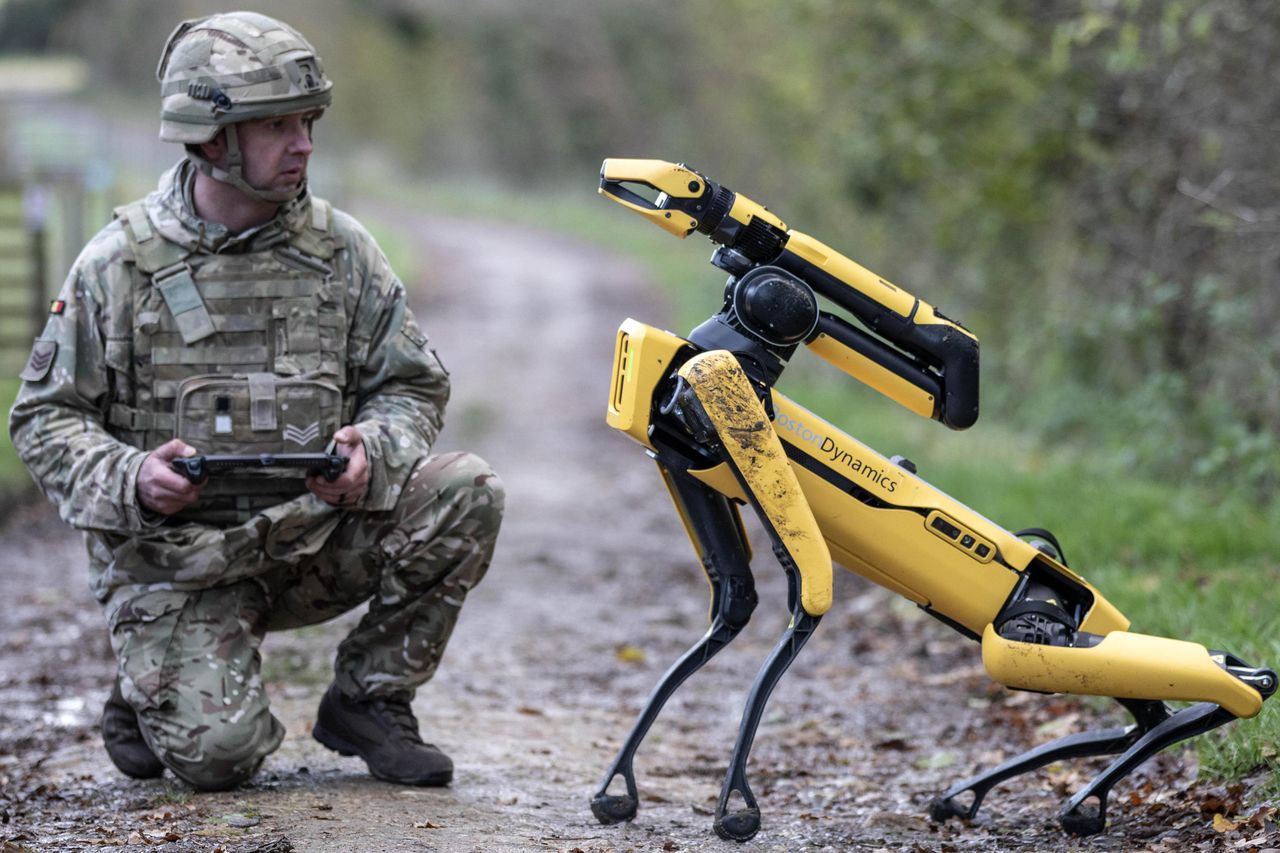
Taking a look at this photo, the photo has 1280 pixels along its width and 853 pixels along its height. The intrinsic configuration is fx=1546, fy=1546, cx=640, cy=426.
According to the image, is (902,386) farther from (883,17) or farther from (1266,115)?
(883,17)

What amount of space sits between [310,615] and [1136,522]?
3.98 m

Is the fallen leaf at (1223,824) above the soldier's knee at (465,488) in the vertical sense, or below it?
above

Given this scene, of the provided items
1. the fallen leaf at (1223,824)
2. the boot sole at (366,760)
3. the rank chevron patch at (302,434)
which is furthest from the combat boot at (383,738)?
the fallen leaf at (1223,824)

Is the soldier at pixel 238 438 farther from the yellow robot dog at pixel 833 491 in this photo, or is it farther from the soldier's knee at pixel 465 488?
the yellow robot dog at pixel 833 491

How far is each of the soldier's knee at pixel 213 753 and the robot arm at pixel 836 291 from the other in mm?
1758

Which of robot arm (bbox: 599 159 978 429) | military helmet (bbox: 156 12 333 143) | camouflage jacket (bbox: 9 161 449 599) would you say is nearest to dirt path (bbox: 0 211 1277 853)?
camouflage jacket (bbox: 9 161 449 599)

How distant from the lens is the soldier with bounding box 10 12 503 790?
414 centimetres

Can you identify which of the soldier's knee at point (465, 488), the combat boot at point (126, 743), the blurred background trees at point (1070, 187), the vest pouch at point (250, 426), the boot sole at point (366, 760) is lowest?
the combat boot at point (126, 743)

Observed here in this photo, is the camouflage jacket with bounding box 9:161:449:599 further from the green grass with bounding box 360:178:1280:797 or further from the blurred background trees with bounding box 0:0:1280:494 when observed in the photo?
the blurred background trees with bounding box 0:0:1280:494

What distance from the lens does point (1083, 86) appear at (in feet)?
32.5

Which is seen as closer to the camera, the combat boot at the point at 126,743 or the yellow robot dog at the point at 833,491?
the yellow robot dog at the point at 833,491

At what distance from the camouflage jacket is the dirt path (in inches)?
25.6

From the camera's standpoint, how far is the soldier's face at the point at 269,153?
422cm

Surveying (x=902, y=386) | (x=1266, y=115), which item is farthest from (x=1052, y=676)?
(x=1266, y=115)
